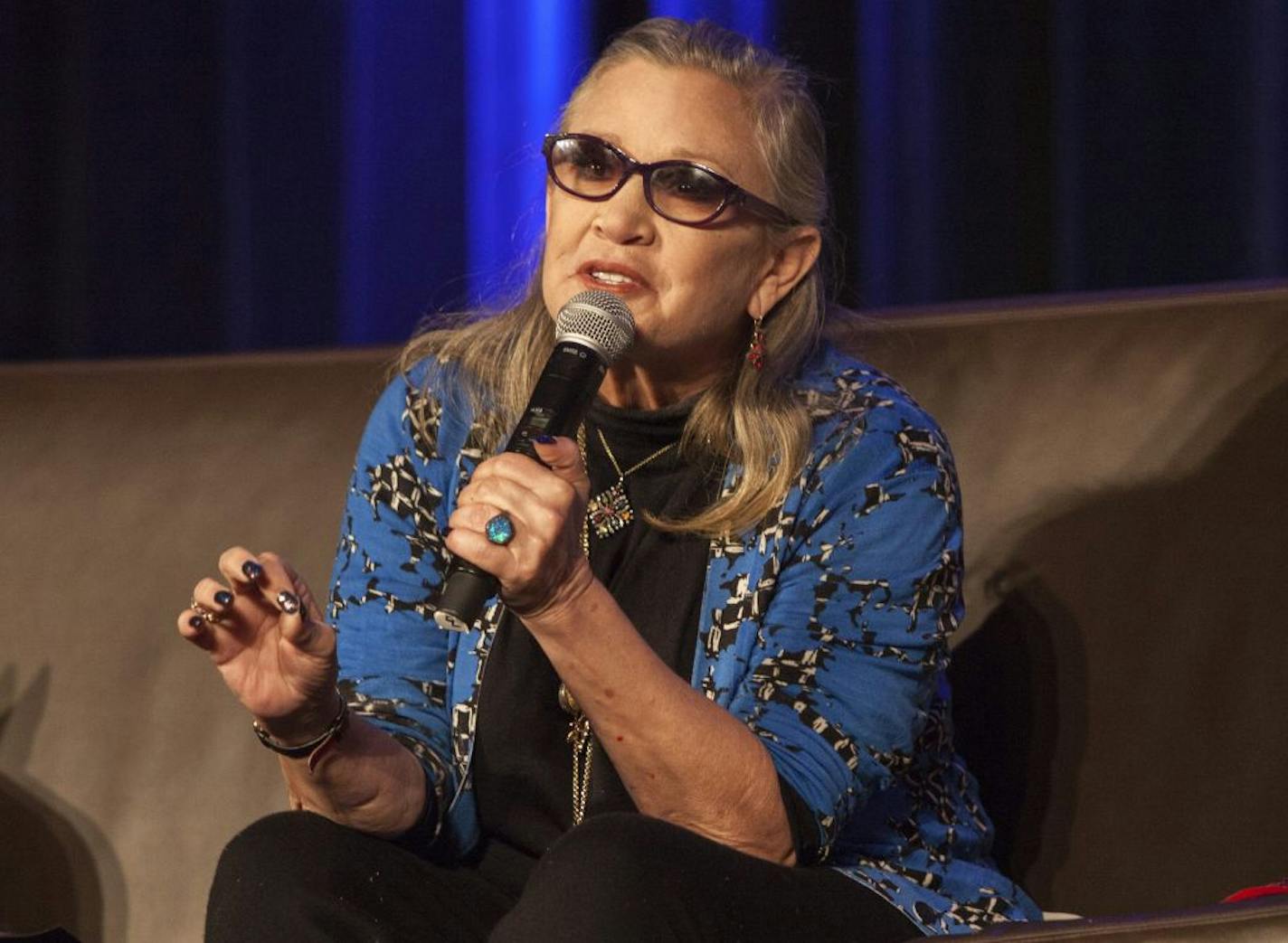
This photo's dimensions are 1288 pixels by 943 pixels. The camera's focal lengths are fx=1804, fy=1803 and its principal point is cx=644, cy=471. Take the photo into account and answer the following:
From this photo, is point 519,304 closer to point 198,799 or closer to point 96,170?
point 198,799

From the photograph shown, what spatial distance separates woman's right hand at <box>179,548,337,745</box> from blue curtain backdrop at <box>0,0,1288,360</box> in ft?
3.99

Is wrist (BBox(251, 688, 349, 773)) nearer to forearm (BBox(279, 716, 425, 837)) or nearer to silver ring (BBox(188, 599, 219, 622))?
forearm (BBox(279, 716, 425, 837))

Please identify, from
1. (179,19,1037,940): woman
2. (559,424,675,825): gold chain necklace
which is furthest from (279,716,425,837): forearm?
(559,424,675,825): gold chain necklace

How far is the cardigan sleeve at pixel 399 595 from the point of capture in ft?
4.61

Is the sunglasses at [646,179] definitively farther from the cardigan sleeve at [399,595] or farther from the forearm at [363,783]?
the forearm at [363,783]

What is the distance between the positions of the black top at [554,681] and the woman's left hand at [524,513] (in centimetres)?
32

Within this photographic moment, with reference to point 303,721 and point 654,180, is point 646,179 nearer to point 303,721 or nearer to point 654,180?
point 654,180

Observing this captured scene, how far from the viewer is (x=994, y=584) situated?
1.58 meters

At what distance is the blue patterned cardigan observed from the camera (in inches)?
50.4

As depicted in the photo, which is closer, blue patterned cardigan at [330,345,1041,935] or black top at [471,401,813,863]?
blue patterned cardigan at [330,345,1041,935]

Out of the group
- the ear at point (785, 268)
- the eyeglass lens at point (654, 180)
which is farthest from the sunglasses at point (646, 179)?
the ear at point (785, 268)

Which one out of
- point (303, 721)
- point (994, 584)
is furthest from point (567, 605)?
point (994, 584)

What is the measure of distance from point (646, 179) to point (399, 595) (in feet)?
1.24

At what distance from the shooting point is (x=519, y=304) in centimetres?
157
